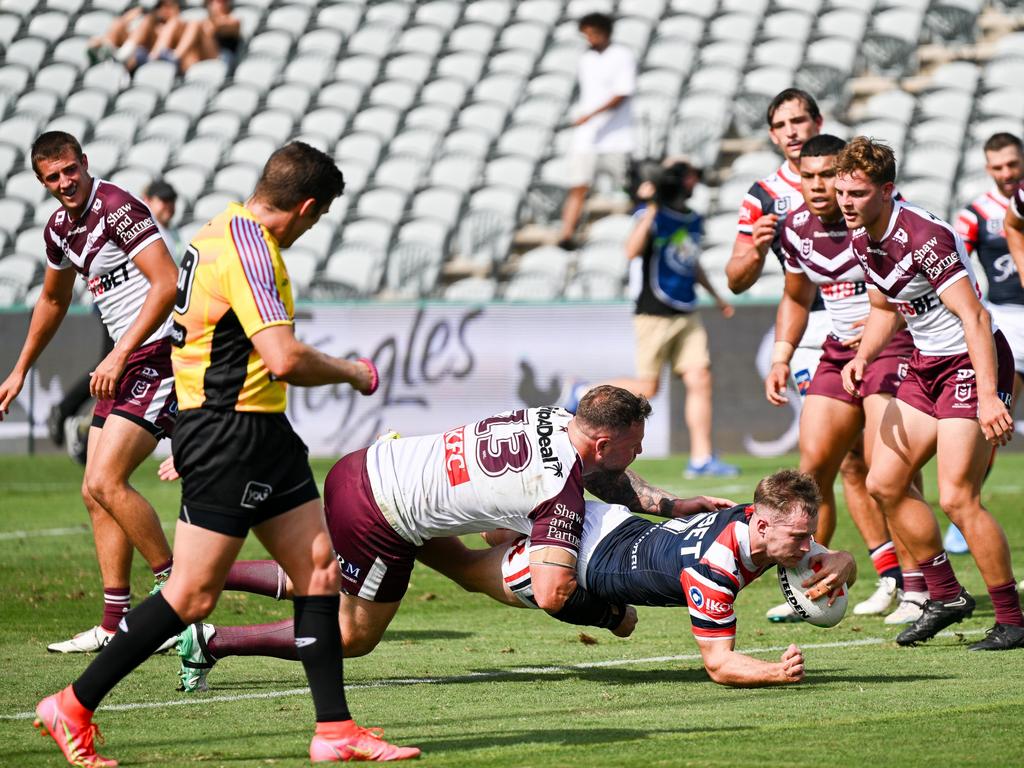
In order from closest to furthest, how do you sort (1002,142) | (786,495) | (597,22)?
(786,495) → (1002,142) → (597,22)

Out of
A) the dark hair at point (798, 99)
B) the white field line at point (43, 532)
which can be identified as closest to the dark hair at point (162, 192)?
the white field line at point (43, 532)

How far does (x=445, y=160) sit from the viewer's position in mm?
21797

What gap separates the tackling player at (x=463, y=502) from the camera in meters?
5.60

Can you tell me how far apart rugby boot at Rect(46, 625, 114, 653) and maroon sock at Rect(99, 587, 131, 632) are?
33 mm

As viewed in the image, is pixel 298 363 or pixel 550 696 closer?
pixel 298 363

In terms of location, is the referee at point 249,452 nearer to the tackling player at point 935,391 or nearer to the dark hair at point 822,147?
the tackling player at point 935,391

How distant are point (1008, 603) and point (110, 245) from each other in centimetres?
427

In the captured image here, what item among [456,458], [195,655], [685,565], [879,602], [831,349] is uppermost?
[831,349]

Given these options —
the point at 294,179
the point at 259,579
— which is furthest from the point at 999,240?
the point at 294,179

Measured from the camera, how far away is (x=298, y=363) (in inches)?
172

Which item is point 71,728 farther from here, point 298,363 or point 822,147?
point 822,147

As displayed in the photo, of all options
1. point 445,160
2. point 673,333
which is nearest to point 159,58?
point 445,160

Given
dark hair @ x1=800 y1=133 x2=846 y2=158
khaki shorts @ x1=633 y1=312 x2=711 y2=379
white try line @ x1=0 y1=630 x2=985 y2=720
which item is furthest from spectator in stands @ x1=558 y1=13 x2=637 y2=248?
white try line @ x1=0 y1=630 x2=985 y2=720

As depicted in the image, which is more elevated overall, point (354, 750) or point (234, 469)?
point (234, 469)
